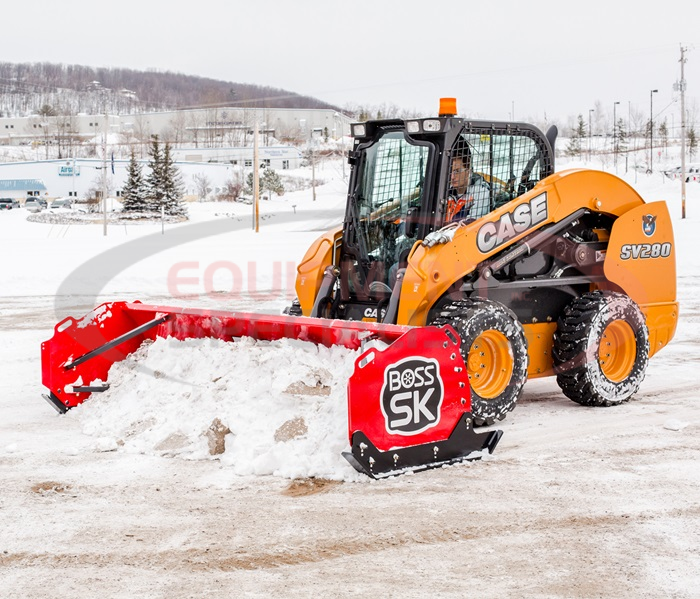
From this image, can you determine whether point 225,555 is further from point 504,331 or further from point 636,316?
point 636,316

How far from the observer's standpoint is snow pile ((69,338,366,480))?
5.29 metres

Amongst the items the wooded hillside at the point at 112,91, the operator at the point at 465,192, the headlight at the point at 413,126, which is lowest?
the operator at the point at 465,192

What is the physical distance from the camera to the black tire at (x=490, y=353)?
6.02 m

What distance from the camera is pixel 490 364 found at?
20.7ft

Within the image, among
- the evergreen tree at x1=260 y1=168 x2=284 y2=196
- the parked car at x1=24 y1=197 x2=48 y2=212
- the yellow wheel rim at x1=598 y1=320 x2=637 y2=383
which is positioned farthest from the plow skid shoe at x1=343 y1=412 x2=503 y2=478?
the evergreen tree at x1=260 y1=168 x2=284 y2=196

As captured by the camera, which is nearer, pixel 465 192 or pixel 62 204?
pixel 465 192

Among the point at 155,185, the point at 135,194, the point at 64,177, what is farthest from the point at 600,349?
the point at 64,177

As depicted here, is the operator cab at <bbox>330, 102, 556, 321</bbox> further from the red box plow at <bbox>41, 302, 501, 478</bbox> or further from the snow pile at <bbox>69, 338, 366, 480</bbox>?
the snow pile at <bbox>69, 338, 366, 480</bbox>

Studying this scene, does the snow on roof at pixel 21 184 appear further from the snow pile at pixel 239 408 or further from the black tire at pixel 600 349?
the black tire at pixel 600 349

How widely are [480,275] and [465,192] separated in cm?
71

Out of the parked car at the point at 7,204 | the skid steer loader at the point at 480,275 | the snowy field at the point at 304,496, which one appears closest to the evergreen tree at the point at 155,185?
the parked car at the point at 7,204

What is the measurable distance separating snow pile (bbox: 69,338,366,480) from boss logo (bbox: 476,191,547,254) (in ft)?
4.66

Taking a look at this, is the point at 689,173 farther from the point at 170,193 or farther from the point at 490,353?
the point at 490,353

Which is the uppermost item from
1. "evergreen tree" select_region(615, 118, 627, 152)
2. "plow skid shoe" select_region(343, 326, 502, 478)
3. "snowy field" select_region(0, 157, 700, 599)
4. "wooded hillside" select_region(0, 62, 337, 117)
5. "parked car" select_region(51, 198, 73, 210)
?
"wooded hillside" select_region(0, 62, 337, 117)
